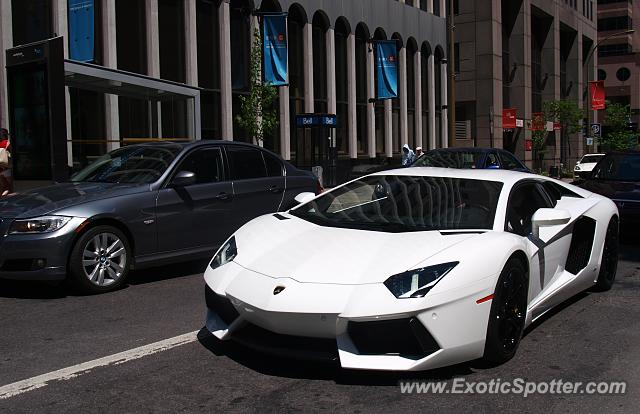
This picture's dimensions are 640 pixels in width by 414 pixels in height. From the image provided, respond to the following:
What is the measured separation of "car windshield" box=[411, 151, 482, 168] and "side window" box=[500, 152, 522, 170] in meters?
0.80

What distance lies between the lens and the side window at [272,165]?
891cm

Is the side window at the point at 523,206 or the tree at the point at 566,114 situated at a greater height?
the tree at the point at 566,114

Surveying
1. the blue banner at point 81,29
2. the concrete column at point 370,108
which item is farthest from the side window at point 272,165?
the concrete column at point 370,108

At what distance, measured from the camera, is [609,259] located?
6.91 meters

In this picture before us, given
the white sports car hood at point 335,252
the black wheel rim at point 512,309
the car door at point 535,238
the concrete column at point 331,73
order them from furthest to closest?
the concrete column at point 331,73
the car door at point 535,238
the black wheel rim at point 512,309
the white sports car hood at point 335,252

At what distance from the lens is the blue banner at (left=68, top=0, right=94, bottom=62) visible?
18.2 metres

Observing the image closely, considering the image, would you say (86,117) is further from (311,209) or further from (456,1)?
(456,1)

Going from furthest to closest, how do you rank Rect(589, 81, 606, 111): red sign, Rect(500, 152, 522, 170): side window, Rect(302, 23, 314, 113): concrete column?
Rect(589, 81, 606, 111): red sign, Rect(302, 23, 314, 113): concrete column, Rect(500, 152, 522, 170): side window

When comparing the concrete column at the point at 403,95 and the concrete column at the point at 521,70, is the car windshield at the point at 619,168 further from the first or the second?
the concrete column at the point at 521,70

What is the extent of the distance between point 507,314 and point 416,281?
84 centimetres

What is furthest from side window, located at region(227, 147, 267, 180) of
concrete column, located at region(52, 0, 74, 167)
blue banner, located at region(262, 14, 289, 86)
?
blue banner, located at region(262, 14, 289, 86)

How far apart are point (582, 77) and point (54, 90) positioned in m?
62.4

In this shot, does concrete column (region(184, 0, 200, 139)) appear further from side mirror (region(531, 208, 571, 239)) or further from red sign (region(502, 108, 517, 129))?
red sign (region(502, 108, 517, 129))

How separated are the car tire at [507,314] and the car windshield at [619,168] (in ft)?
23.0
